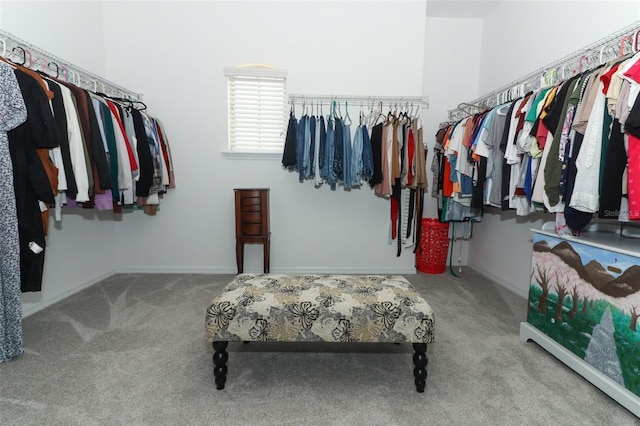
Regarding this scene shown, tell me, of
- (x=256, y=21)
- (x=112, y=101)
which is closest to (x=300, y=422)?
(x=112, y=101)

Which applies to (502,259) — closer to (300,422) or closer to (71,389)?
(300,422)

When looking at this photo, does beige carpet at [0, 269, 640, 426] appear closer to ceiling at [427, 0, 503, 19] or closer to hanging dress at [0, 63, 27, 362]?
hanging dress at [0, 63, 27, 362]

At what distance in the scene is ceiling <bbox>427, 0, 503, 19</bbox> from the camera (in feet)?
10.0

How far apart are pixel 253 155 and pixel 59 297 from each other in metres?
2.08

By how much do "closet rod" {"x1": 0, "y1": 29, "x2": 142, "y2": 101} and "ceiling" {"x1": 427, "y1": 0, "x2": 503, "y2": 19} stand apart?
3314 millimetres

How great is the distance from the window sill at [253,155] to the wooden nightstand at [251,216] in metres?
0.48

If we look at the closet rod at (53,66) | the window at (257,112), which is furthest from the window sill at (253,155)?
the closet rod at (53,66)

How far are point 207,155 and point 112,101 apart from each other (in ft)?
3.08

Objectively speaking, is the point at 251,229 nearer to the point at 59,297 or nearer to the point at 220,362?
the point at 220,362

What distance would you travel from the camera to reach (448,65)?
3391 millimetres

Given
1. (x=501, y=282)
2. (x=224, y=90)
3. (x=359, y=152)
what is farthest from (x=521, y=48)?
(x=224, y=90)

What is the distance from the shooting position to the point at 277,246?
10.4 ft

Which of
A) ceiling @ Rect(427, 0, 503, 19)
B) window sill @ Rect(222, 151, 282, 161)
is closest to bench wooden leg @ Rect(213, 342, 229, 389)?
window sill @ Rect(222, 151, 282, 161)

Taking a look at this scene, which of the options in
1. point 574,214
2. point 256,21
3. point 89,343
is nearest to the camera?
point 574,214
